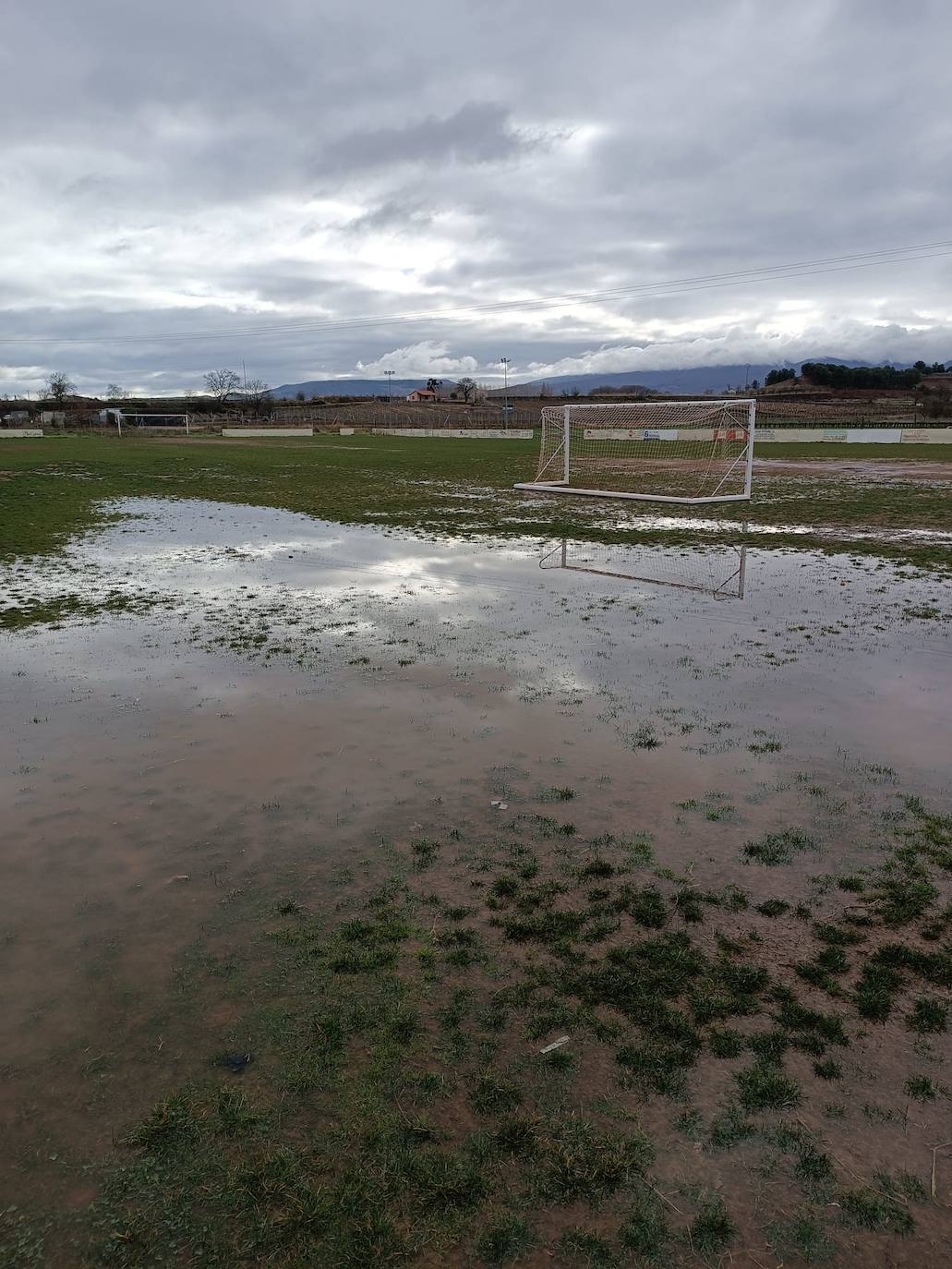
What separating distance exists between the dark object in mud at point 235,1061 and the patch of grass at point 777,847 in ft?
10.9

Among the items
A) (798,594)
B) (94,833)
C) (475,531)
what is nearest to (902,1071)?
(94,833)

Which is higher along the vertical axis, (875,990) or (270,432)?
(270,432)

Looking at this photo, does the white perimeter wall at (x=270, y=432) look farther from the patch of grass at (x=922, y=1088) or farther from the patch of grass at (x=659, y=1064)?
the patch of grass at (x=922, y=1088)

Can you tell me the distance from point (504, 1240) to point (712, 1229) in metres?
0.77

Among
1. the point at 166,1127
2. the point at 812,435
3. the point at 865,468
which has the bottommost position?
the point at 166,1127

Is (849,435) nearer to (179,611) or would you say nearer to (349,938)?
(179,611)

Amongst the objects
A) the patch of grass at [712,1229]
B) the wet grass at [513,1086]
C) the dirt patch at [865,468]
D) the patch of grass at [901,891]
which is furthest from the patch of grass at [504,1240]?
the dirt patch at [865,468]

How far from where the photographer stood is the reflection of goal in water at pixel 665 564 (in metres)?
14.1

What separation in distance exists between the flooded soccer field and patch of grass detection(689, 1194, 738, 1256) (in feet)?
0.03

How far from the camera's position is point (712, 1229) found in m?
2.97

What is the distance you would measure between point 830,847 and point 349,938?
→ 3.30m

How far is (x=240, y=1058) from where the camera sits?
12.2ft

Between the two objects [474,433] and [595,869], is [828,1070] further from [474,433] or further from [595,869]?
[474,433]

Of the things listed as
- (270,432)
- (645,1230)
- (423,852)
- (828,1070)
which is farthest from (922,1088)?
(270,432)
